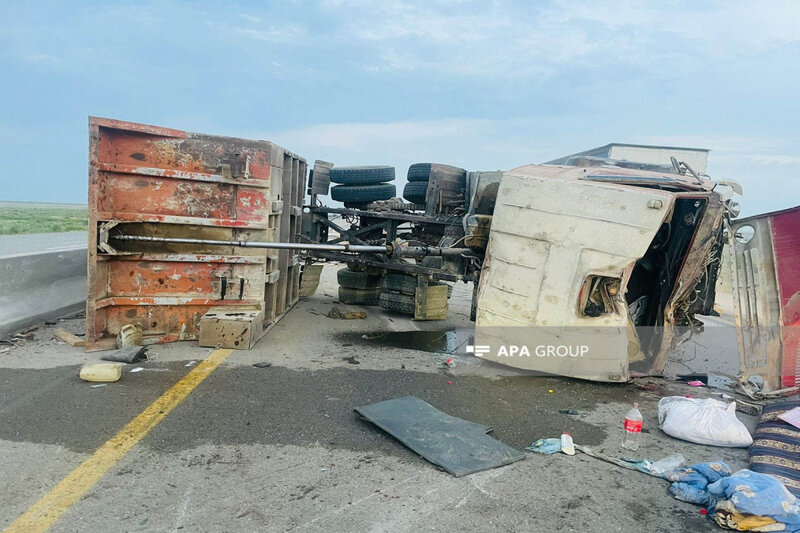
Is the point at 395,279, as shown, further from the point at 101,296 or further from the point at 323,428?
the point at 323,428

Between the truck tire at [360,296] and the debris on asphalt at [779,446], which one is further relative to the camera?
the truck tire at [360,296]

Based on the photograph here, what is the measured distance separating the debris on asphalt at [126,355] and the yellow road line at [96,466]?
0.72m

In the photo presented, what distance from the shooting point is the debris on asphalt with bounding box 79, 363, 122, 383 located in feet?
15.3

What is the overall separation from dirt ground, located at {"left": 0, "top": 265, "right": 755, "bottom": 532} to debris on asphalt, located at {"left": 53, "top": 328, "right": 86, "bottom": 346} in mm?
98

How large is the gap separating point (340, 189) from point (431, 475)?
21.1 ft

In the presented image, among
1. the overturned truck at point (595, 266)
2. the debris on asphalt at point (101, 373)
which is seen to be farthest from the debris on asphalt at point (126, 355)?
the overturned truck at point (595, 266)

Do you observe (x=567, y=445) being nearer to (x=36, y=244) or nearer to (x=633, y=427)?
(x=633, y=427)

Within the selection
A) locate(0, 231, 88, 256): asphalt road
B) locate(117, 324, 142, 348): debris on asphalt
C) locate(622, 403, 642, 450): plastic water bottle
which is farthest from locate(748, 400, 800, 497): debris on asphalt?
locate(0, 231, 88, 256): asphalt road

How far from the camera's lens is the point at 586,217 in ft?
17.2

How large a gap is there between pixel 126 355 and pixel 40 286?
8.19ft

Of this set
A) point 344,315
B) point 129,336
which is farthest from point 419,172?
point 129,336

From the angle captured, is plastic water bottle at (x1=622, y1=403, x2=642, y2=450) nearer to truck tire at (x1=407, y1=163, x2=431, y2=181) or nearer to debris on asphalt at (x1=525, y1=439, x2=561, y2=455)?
debris on asphalt at (x1=525, y1=439, x2=561, y2=455)

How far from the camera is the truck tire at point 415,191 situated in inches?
344

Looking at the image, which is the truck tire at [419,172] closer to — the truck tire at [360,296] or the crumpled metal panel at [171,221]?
the truck tire at [360,296]
